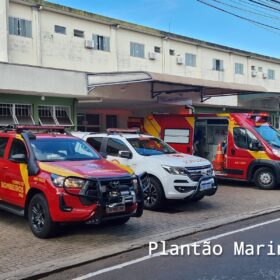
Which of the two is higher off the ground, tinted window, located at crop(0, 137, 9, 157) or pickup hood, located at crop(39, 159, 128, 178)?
tinted window, located at crop(0, 137, 9, 157)

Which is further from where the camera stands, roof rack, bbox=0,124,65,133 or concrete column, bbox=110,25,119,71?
concrete column, bbox=110,25,119,71

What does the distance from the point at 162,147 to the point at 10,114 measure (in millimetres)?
6247

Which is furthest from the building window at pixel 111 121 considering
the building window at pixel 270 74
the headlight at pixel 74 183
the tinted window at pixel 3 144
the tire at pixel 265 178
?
the building window at pixel 270 74

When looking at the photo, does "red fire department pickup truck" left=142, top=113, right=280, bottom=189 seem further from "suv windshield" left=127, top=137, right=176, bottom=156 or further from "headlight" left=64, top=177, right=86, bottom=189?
"headlight" left=64, top=177, right=86, bottom=189

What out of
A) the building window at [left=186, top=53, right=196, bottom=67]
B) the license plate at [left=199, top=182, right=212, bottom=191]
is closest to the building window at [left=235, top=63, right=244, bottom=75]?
the building window at [left=186, top=53, right=196, bottom=67]

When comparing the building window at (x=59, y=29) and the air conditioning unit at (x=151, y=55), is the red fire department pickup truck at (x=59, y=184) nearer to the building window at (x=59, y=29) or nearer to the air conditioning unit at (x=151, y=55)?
the building window at (x=59, y=29)

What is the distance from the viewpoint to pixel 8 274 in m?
5.84

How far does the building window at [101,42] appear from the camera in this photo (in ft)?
95.5

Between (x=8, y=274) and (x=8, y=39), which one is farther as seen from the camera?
(x=8, y=39)

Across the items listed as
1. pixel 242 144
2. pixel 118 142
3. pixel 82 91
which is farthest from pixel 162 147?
pixel 82 91

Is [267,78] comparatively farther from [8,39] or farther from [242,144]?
[242,144]

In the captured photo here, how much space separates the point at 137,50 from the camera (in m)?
31.3

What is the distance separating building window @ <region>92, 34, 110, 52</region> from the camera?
2909cm

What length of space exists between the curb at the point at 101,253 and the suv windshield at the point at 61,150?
2.04m
